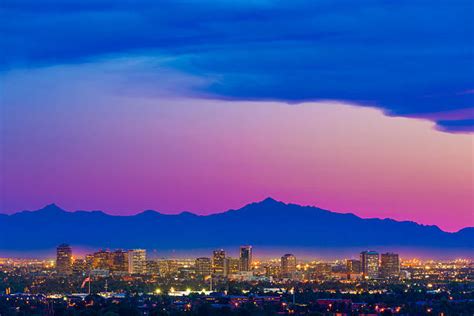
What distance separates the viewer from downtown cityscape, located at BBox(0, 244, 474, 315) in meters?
80.4

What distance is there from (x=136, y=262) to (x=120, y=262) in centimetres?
212

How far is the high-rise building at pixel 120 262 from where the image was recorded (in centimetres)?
17050

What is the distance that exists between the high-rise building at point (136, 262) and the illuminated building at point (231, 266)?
11130 mm

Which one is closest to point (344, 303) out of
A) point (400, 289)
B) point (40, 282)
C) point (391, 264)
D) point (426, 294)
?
point (426, 294)

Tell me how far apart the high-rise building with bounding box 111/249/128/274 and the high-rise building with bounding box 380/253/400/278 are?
3314cm

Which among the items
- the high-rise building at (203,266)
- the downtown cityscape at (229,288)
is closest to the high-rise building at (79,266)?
the downtown cityscape at (229,288)

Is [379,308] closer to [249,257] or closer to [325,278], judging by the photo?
[325,278]

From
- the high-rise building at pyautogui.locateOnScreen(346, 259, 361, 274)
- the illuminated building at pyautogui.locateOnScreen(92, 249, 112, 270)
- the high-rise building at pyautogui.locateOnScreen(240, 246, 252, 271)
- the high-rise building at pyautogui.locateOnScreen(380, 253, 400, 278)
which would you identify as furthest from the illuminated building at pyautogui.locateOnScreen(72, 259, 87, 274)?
the high-rise building at pyautogui.locateOnScreen(380, 253, 400, 278)

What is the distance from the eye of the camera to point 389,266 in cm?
16712

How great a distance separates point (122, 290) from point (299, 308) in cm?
3128

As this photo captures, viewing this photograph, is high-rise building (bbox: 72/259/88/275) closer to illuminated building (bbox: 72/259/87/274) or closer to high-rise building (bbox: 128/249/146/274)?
illuminated building (bbox: 72/259/87/274)

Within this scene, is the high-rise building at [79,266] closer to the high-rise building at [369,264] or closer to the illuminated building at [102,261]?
the illuminated building at [102,261]

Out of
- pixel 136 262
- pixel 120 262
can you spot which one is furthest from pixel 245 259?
pixel 120 262

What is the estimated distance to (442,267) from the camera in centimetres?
19112
